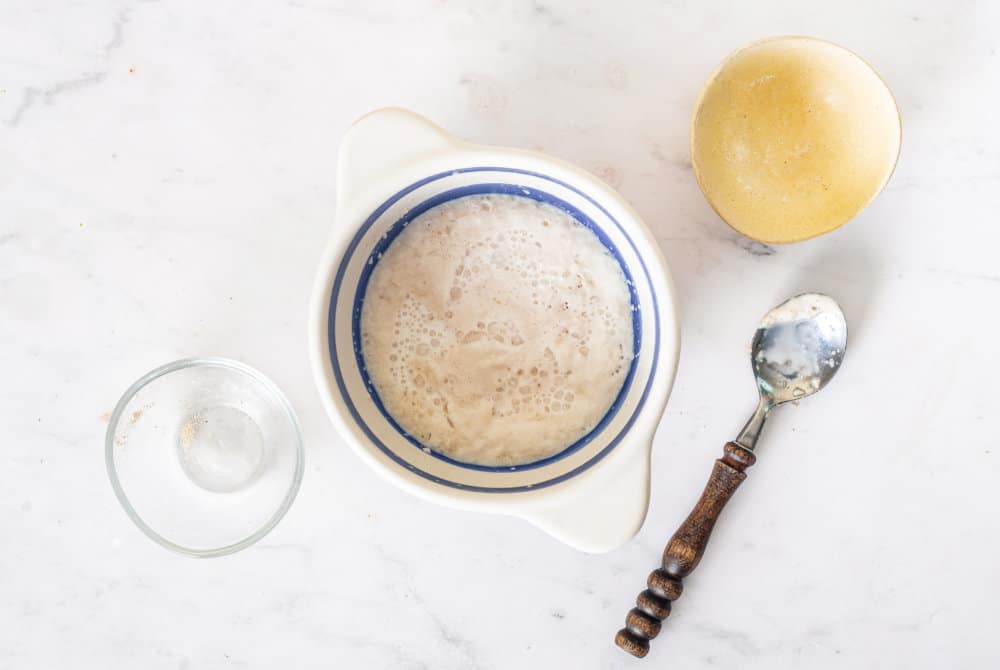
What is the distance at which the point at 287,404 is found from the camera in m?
0.84

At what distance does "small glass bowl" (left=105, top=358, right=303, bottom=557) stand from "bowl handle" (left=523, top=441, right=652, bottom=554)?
0.95ft

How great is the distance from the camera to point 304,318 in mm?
855

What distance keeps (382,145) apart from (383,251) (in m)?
0.10

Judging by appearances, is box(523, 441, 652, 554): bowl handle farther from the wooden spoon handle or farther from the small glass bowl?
the small glass bowl

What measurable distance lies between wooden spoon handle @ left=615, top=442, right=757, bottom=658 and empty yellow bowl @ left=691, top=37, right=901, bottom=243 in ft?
0.73

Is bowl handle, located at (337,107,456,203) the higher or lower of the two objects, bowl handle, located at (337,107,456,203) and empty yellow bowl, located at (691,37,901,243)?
the lower

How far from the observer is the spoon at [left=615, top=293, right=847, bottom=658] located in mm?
821

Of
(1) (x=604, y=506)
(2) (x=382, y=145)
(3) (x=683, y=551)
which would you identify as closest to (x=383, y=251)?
(2) (x=382, y=145)

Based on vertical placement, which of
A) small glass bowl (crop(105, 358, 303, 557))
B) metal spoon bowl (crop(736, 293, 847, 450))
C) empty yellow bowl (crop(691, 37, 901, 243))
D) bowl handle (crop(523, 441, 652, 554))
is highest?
empty yellow bowl (crop(691, 37, 901, 243))

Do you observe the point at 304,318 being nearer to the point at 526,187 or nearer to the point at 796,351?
the point at 526,187

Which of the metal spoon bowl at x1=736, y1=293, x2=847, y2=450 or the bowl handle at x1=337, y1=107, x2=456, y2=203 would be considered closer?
the bowl handle at x1=337, y1=107, x2=456, y2=203

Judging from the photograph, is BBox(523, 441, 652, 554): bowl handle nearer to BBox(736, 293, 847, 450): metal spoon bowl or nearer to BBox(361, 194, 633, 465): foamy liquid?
BBox(361, 194, 633, 465): foamy liquid

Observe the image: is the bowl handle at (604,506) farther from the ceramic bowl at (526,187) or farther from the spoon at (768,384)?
the spoon at (768,384)

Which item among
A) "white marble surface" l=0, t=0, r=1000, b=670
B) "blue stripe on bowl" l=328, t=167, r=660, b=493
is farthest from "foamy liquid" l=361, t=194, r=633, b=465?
"white marble surface" l=0, t=0, r=1000, b=670
